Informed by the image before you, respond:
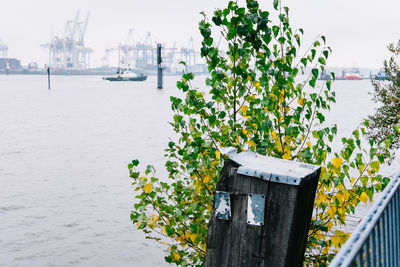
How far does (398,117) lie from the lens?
16391 millimetres

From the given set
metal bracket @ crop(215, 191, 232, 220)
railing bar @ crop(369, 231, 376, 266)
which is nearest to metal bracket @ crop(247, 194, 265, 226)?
metal bracket @ crop(215, 191, 232, 220)

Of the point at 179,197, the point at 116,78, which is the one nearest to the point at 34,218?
the point at 179,197

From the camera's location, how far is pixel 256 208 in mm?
3623

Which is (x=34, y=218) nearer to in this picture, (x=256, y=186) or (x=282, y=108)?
(x=282, y=108)

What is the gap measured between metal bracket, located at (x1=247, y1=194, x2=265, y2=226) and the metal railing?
87 cm

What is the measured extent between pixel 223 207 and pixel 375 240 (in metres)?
1.42

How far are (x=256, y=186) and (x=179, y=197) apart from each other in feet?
8.35

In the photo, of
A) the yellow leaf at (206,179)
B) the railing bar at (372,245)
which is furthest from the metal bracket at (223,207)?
the yellow leaf at (206,179)

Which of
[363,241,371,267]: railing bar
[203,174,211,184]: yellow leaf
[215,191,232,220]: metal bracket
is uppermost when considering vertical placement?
[363,241,371,267]: railing bar

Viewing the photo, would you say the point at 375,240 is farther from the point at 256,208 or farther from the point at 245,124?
the point at 245,124

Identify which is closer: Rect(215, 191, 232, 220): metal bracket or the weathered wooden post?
the weathered wooden post

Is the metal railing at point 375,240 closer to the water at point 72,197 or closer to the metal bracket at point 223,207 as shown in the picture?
the metal bracket at point 223,207

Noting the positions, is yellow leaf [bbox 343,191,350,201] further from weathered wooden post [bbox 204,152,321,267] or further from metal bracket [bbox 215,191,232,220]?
metal bracket [bbox 215,191,232,220]

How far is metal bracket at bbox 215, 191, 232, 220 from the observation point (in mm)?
3791
